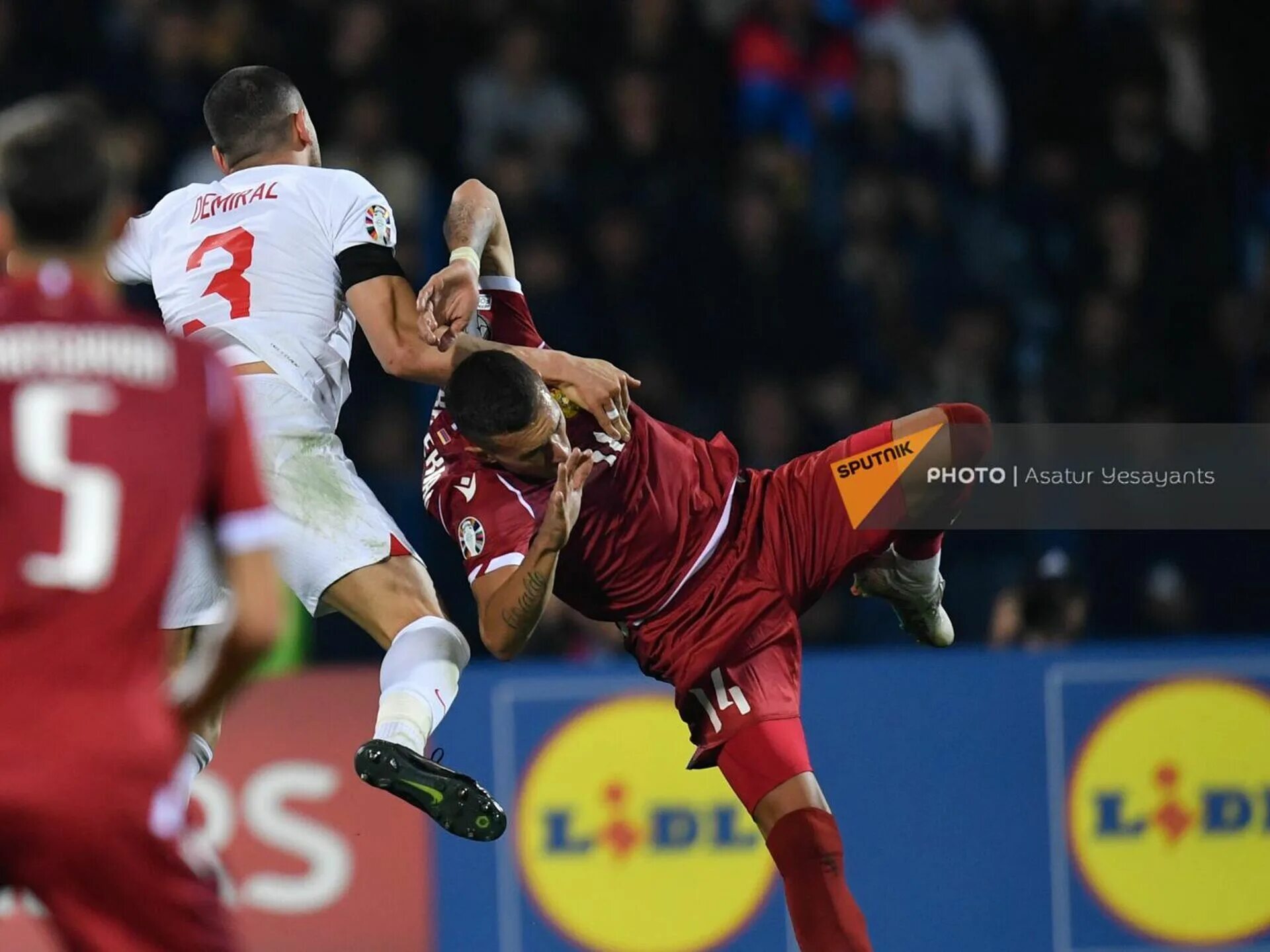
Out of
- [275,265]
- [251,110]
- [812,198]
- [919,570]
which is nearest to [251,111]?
[251,110]

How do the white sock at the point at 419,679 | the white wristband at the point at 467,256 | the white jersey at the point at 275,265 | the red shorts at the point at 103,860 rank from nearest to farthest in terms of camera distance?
the red shorts at the point at 103,860
the white sock at the point at 419,679
the white jersey at the point at 275,265
the white wristband at the point at 467,256

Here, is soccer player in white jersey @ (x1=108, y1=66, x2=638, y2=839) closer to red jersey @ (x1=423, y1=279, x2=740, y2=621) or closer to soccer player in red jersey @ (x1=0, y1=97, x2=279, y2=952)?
red jersey @ (x1=423, y1=279, x2=740, y2=621)

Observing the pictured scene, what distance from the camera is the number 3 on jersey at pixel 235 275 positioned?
5.29 metres

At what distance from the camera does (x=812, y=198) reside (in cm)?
1037

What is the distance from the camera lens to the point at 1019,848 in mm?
7598

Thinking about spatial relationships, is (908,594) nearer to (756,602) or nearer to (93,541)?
(756,602)

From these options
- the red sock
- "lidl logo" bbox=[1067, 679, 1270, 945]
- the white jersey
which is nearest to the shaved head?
the white jersey

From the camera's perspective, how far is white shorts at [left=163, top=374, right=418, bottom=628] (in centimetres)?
517

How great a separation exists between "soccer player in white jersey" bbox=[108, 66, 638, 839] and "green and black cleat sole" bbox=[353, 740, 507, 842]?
0.63 ft

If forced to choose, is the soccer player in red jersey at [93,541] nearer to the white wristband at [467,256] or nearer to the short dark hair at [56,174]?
the short dark hair at [56,174]

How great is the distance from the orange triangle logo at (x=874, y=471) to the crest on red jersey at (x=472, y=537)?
116 cm

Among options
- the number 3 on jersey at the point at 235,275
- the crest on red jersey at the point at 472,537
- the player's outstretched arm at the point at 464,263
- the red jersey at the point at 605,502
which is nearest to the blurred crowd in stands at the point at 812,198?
the red jersey at the point at 605,502

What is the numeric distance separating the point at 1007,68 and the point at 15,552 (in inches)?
367

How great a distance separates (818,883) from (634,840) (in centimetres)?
218
